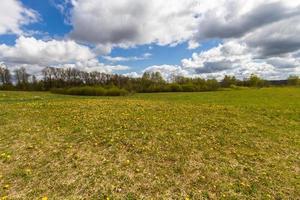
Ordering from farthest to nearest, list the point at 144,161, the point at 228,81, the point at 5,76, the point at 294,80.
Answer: the point at 294,80 < the point at 228,81 < the point at 5,76 < the point at 144,161

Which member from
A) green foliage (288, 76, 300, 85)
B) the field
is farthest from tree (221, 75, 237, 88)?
the field

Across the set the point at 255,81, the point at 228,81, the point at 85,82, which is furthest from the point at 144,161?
the point at 255,81

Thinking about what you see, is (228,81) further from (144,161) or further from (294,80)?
(144,161)

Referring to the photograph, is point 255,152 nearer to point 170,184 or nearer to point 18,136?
point 170,184

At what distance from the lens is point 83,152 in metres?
5.69

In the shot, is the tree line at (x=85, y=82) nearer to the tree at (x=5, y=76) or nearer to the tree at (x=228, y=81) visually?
the tree at (x=5, y=76)

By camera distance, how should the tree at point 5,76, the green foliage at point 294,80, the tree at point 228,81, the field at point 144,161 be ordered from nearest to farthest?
the field at point 144,161, the tree at point 5,76, the tree at point 228,81, the green foliage at point 294,80

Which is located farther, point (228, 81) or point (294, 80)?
point (294, 80)

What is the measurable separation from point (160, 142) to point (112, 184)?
2593 mm

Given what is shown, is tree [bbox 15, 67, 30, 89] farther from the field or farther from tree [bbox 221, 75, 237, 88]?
tree [bbox 221, 75, 237, 88]

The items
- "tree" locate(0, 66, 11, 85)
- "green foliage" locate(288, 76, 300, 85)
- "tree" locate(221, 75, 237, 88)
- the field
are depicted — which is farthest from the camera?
"green foliage" locate(288, 76, 300, 85)

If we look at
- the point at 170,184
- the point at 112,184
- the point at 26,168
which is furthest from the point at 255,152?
the point at 26,168

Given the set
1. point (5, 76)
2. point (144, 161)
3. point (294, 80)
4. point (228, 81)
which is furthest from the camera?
point (294, 80)

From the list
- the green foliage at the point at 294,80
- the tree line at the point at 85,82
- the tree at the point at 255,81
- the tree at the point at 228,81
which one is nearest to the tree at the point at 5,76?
the tree line at the point at 85,82
